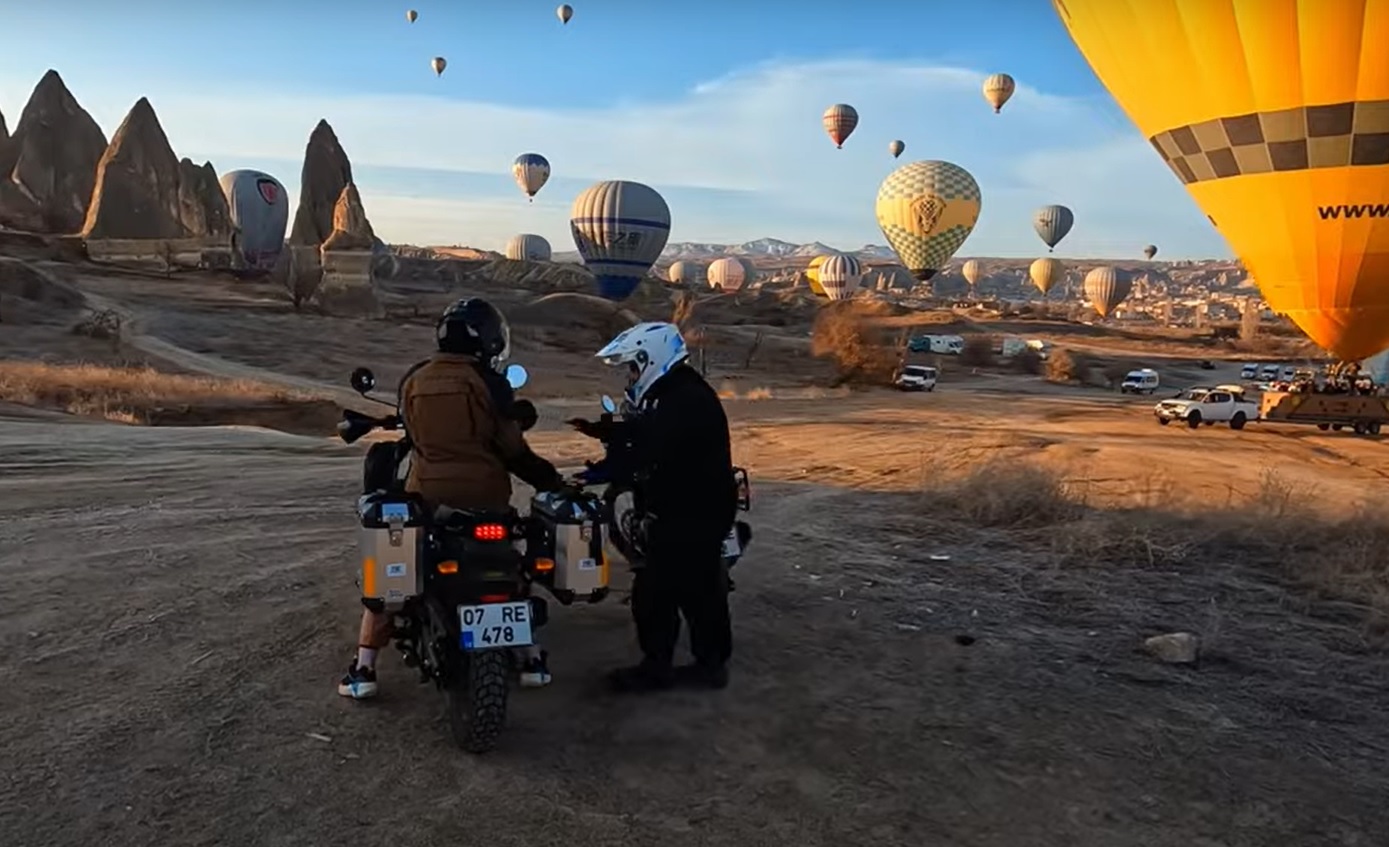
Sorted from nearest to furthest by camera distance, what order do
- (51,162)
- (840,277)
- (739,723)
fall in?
(739,723) < (51,162) < (840,277)

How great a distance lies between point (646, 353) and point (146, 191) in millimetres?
72335

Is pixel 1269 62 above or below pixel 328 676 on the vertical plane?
above

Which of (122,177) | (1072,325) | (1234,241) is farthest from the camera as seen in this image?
(1072,325)

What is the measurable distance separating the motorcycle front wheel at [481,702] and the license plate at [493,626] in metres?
0.07

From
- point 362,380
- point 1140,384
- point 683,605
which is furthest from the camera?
point 1140,384

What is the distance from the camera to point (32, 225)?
70.1 meters

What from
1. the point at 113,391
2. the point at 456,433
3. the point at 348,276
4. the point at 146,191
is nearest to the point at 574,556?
the point at 456,433

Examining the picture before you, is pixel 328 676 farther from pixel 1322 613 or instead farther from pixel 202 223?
pixel 202 223

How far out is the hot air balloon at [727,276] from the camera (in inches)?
4887

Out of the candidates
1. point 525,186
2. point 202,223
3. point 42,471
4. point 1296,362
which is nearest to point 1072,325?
point 1296,362

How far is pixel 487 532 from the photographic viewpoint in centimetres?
501

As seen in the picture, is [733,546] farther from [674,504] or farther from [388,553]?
[388,553]

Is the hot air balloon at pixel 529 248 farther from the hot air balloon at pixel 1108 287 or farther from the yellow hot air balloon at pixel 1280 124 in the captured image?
the yellow hot air balloon at pixel 1280 124

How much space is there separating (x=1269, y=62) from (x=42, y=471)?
19611 mm
